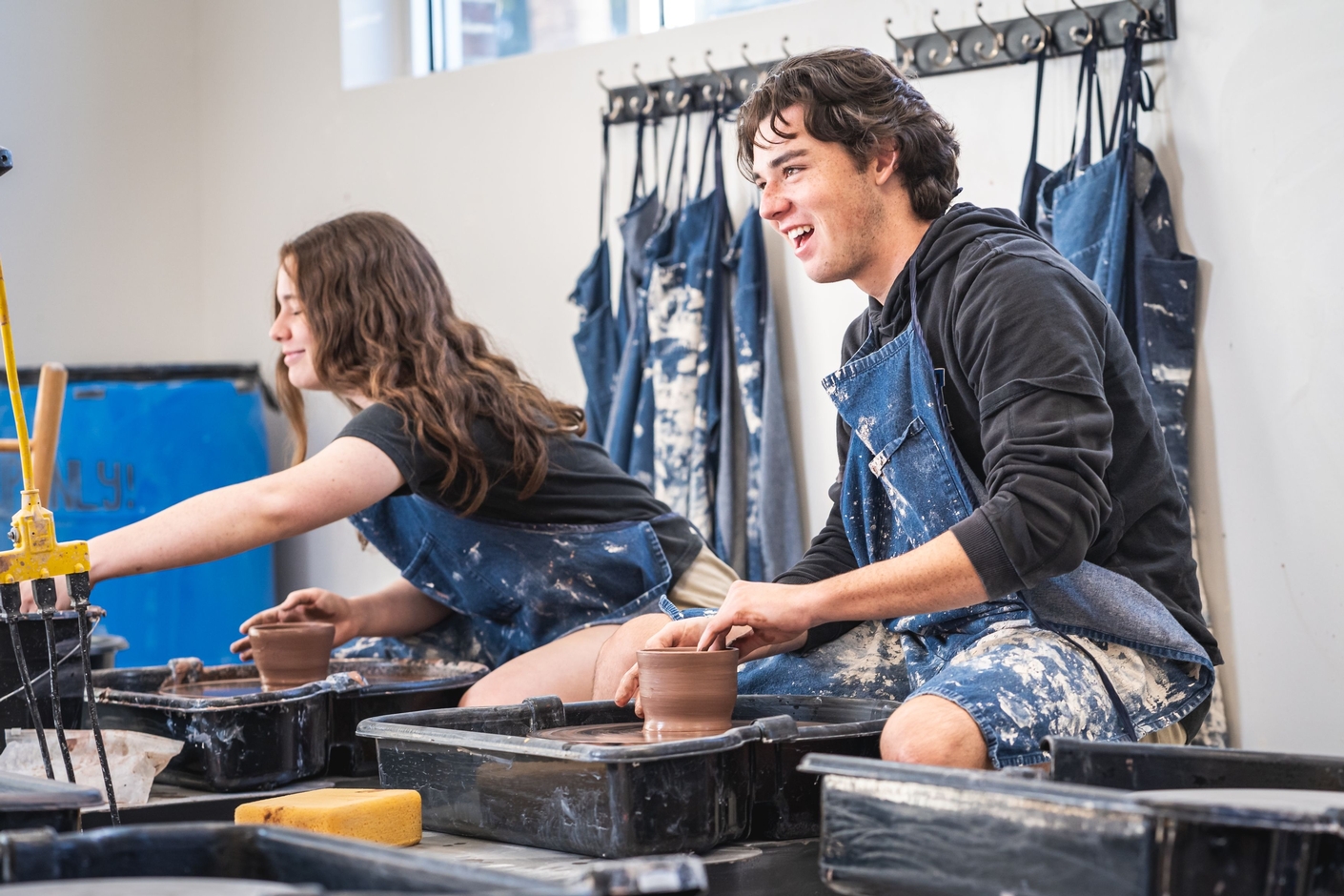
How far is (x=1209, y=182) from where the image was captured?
2.87 metres

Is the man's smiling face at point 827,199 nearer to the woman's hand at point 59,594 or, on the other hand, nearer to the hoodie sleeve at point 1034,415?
the hoodie sleeve at point 1034,415

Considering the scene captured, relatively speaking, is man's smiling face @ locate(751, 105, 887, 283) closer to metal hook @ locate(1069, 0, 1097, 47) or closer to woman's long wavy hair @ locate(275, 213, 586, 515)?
woman's long wavy hair @ locate(275, 213, 586, 515)

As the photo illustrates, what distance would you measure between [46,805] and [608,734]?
2.46 feet

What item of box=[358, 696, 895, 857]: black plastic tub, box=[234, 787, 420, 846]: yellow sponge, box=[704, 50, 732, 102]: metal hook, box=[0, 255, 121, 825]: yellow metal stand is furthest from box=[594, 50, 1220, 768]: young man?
box=[704, 50, 732, 102]: metal hook

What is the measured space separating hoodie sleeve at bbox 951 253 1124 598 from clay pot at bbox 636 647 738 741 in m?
0.36

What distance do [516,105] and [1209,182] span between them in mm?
2012

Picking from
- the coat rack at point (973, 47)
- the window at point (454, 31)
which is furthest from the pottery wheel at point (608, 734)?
the window at point (454, 31)

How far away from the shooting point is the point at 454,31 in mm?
4320

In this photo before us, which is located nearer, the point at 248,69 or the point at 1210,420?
the point at 1210,420

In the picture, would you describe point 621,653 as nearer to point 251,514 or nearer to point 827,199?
point 251,514

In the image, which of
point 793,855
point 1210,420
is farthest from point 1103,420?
point 1210,420

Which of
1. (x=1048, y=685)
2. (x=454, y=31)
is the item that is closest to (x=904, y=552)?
(x=1048, y=685)

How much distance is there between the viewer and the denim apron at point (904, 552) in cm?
177

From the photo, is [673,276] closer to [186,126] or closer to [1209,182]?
[1209,182]
